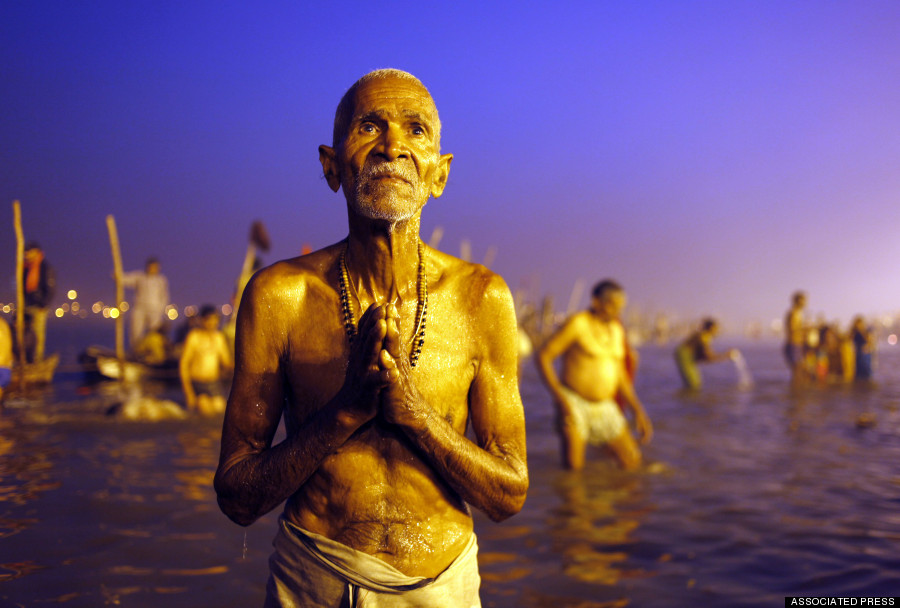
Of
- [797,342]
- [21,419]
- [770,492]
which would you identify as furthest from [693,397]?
[21,419]

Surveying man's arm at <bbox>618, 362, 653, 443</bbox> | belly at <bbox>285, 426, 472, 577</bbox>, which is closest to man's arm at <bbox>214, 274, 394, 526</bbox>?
belly at <bbox>285, 426, 472, 577</bbox>

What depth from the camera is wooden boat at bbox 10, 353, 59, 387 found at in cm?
1086

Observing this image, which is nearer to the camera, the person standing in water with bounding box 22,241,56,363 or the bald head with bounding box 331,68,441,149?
the bald head with bounding box 331,68,441,149

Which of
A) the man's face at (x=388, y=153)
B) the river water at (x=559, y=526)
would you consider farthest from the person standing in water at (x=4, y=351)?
the man's face at (x=388, y=153)

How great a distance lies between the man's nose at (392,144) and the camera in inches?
72.6

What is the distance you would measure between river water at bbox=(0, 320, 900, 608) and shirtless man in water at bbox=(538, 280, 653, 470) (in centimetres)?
38

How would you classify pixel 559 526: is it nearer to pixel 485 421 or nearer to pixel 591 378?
pixel 591 378

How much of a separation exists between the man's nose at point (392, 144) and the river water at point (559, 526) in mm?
1448

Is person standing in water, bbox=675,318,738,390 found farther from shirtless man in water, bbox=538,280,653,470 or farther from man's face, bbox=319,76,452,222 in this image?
man's face, bbox=319,76,452,222

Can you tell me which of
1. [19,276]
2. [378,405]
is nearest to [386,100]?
[378,405]

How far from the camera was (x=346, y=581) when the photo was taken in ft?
6.01

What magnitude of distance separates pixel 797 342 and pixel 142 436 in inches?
671

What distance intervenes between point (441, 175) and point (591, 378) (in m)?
6.43

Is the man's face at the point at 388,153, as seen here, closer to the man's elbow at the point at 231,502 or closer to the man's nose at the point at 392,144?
the man's nose at the point at 392,144
